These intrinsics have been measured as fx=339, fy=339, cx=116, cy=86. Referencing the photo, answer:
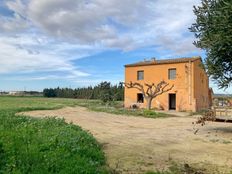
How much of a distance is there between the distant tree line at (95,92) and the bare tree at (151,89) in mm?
5040

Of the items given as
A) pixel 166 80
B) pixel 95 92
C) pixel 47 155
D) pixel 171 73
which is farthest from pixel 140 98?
pixel 47 155

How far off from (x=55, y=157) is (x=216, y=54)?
955cm

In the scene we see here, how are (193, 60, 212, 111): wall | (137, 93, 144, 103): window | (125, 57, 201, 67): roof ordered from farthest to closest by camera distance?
1. (137, 93, 144, 103): window
2. (125, 57, 201, 67): roof
3. (193, 60, 212, 111): wall

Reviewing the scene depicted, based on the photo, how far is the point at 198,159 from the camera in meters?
10.3

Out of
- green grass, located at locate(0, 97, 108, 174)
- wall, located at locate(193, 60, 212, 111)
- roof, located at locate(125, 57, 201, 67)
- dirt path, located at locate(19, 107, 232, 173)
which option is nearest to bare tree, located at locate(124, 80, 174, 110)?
roof, located at locate(125, 57, 201, 67)

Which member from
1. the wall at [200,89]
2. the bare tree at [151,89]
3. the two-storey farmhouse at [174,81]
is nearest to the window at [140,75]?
the two-storey farmhouse at [174,81]

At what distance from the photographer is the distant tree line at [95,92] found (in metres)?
52.7

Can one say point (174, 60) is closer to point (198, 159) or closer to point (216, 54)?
point (216, 54)

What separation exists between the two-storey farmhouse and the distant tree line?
3.48m

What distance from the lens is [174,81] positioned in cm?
4203

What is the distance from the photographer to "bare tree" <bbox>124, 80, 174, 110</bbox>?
130 ft

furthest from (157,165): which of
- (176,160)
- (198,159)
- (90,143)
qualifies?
(90,143)

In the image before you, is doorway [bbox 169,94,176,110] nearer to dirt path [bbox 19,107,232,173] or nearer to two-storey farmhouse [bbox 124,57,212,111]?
two-storey farmhouse [bbox 124,57,212,111]

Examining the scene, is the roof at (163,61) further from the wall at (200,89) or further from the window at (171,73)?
the window at (171,73)
